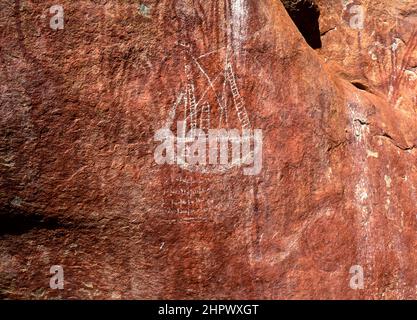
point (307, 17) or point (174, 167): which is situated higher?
point (307, 17)

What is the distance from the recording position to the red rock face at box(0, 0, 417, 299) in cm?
320

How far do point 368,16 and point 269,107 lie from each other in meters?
1.57

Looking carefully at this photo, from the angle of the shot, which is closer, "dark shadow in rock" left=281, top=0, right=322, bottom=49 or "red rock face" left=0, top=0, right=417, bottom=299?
"red rock face" left=0, top=0, right=417, bottom=299

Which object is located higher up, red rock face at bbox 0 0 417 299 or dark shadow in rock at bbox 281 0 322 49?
dark shadow in rock at bbox 281 0 322 49

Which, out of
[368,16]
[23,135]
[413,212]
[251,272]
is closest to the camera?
[23,135]

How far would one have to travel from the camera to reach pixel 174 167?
3.35 meters

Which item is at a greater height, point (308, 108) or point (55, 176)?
point (308, 108)

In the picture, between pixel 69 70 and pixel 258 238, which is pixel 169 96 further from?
pixel 258 238

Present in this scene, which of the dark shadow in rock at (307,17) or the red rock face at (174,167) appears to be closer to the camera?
the red rock face at (174,167)

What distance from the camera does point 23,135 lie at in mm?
3182

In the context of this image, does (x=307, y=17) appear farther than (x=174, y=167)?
Yes

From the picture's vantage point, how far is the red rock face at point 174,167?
3.20m

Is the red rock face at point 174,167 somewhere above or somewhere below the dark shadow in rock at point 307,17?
below
